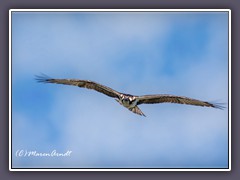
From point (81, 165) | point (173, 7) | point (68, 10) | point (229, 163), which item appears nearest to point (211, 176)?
point (229, 163)

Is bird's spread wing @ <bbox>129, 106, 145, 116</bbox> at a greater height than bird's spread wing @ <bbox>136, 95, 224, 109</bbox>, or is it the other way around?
bird's spread wing @ <bbox>136, 95, 224, 109</bbox>

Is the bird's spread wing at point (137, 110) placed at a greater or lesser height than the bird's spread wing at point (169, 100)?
lesser

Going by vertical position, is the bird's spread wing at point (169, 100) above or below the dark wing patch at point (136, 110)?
above

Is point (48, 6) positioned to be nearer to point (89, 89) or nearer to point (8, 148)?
point (89, 89)

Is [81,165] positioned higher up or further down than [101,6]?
further down

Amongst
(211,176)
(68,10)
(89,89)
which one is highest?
(68,10)

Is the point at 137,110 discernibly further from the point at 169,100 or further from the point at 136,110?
the point at 169,100

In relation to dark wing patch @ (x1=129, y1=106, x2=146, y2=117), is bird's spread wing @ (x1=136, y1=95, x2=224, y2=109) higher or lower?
higher

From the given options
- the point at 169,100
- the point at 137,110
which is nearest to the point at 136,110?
the point at 137,110

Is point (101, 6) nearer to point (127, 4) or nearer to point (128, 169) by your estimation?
point (127, 4)
